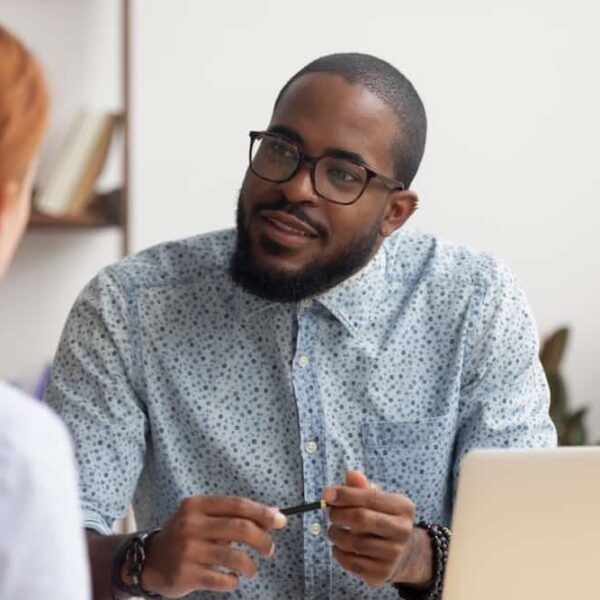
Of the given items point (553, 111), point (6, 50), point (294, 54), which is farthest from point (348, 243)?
point (553, 111)

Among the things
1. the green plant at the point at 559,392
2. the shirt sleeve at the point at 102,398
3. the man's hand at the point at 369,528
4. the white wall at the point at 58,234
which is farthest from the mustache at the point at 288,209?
the green plant at the point at 559,392

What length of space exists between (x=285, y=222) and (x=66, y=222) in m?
1.31

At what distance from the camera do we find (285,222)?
1.71m

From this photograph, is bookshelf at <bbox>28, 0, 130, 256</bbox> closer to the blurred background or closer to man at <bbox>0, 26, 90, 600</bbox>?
the blurred background

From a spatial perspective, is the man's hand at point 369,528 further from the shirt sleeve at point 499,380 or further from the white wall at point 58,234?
the white wall at point 58,234

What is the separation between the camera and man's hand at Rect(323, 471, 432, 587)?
1.46 meters

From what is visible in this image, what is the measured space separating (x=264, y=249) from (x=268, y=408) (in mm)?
210

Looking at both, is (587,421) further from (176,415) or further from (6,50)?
(6,50)

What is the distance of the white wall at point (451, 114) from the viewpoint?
3.12 meters

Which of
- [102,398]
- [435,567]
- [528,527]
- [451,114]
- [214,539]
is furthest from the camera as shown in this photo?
[451,114]

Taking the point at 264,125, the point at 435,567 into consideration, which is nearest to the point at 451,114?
the point at 264,125

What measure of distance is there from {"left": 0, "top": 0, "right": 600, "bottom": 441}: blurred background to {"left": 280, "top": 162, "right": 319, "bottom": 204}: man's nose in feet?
4.28

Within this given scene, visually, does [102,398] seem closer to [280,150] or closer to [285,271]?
[285,271]

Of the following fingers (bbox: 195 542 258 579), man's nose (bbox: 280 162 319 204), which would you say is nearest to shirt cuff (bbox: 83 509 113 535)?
fingers (bbox: 195 542 258 579)
